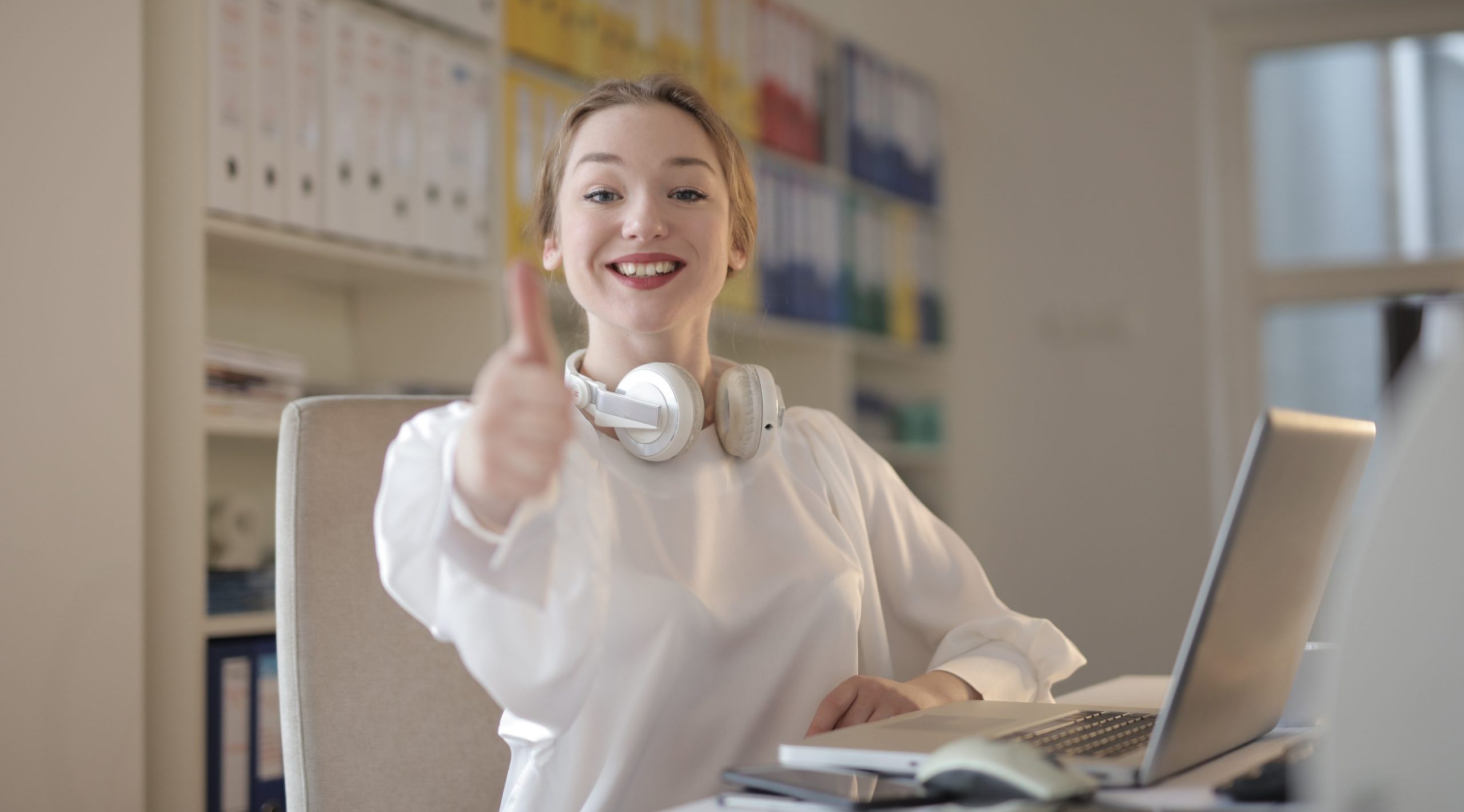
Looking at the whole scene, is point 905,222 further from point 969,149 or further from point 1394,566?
point 1394,566

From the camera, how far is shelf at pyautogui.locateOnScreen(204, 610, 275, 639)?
2170mm

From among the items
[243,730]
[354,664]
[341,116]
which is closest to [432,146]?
[341,116]

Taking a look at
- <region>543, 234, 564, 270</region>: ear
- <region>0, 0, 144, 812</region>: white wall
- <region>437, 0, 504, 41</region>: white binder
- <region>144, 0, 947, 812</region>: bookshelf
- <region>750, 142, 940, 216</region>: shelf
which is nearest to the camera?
<region>543, 234, 564, 270</region>: ear

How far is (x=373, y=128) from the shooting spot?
2475 mm

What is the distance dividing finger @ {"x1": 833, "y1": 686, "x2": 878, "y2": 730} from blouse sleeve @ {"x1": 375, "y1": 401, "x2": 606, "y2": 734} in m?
0.27

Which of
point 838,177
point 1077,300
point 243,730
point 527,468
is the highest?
point 838,177

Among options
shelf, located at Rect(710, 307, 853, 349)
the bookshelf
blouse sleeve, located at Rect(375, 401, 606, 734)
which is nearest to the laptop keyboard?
blouse sleeve, located at Rect(375, 401, 606, 734)

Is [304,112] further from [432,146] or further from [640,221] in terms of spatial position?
[640,221]

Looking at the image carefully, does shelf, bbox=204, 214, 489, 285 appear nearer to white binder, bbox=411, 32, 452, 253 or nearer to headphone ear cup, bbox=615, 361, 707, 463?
white binder, bbox=411, 32, 452, 253

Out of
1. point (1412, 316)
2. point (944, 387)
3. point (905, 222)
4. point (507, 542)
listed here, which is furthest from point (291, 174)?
point (1412, 316)

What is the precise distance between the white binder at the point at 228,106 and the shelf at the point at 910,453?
2.37m

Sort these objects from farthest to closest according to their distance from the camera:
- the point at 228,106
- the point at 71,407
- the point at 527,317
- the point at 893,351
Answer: the point at 893,351
the point at 228,106
the point at 71,407
the point at 527,317

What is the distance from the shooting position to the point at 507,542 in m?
0.88

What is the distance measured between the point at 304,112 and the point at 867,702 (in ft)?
5.39
